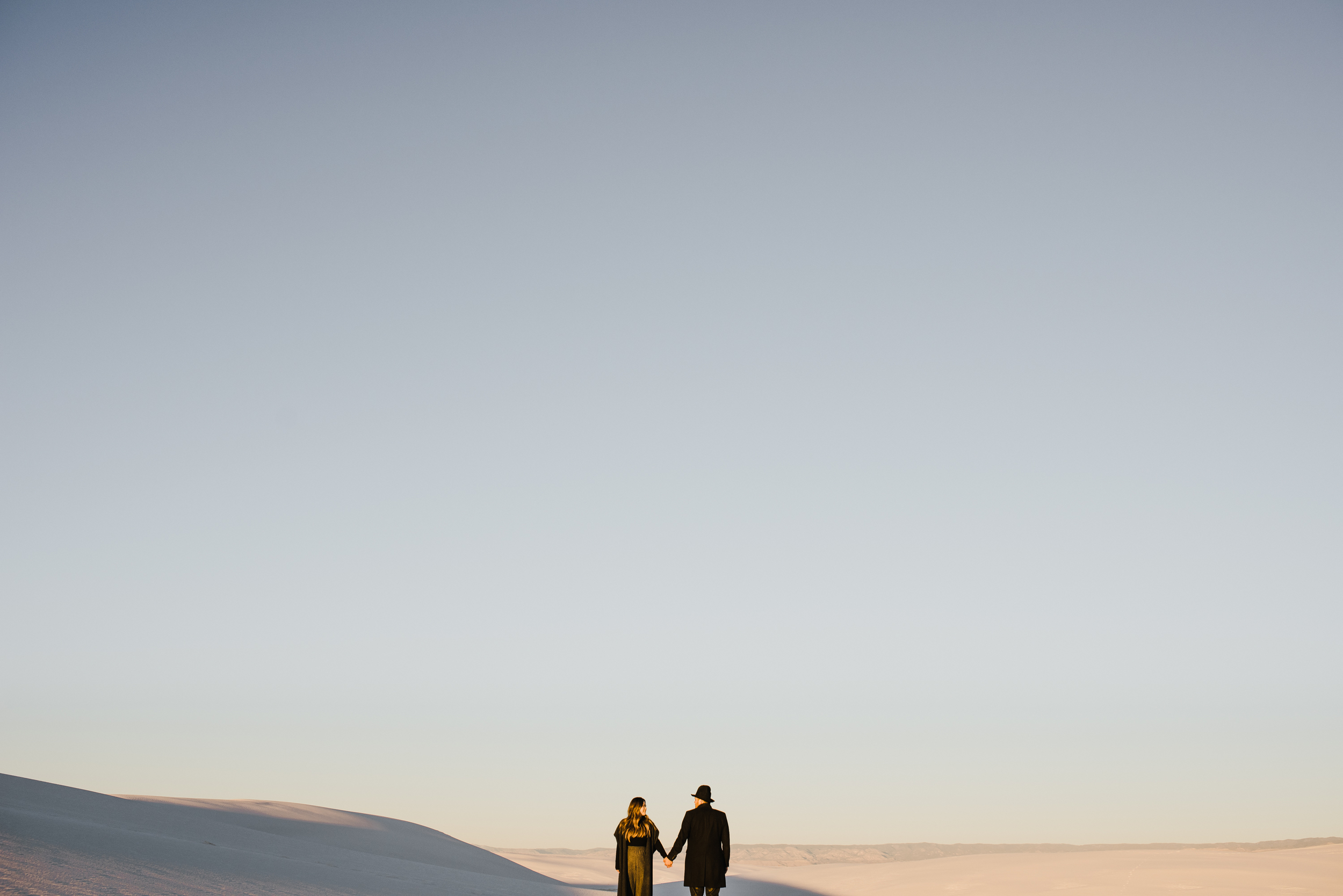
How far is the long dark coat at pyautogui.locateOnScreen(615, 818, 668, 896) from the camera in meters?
11.2

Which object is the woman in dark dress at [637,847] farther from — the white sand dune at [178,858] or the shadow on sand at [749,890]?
the shadow on sand at [749,890]

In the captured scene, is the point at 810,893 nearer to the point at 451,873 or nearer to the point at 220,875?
the point at 451,873

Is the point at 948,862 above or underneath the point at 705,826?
underneath

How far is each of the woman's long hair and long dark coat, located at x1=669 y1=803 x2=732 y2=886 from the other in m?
0.35

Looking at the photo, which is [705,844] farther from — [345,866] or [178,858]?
[345,866]

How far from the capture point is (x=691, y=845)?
446 inches

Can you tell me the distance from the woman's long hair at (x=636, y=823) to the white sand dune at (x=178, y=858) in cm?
363

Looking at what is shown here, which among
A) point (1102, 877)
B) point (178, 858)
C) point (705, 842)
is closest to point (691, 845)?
point (705, 842)

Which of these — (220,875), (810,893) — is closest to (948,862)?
(810,893)

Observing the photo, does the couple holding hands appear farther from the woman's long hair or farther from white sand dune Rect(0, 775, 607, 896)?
white sand dune Rect(0, 775, 607, 896)

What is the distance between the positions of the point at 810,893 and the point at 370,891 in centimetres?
1043

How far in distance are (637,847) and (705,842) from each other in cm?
73

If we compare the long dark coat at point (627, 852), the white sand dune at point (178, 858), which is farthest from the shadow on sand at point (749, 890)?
the long dark coat at point (627, 852)

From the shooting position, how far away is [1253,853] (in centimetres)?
1800
